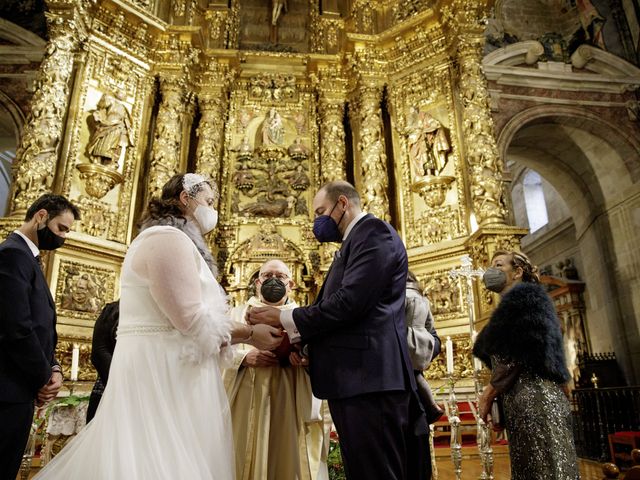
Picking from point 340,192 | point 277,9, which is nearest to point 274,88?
point 277,9

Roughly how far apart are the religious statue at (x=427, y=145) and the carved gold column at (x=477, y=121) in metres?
0.55

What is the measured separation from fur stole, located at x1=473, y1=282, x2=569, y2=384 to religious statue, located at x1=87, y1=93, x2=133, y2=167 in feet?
25.9

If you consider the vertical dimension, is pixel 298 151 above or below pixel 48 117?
above

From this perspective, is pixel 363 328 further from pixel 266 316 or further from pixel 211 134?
pixel 211 134

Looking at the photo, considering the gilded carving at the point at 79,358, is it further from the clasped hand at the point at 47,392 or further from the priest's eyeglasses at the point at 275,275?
the priest's eyeglasses at the point at 275,275

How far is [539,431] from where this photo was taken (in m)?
2.53

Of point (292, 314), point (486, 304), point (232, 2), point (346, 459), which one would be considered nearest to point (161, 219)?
point (292, 314)

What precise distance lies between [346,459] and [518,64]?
1228cm

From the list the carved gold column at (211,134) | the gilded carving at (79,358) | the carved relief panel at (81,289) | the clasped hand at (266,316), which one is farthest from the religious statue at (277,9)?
the clasped hand at (266,316)

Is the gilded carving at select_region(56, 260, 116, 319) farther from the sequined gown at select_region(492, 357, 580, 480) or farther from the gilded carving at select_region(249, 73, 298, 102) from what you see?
the sequined gown at select_region(492, 357, 580, 480)

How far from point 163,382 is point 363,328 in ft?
2.83

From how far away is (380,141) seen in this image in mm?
9727

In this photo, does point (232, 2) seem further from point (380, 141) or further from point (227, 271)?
point (227, 271)

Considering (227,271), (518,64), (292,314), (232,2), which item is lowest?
(292,314)
